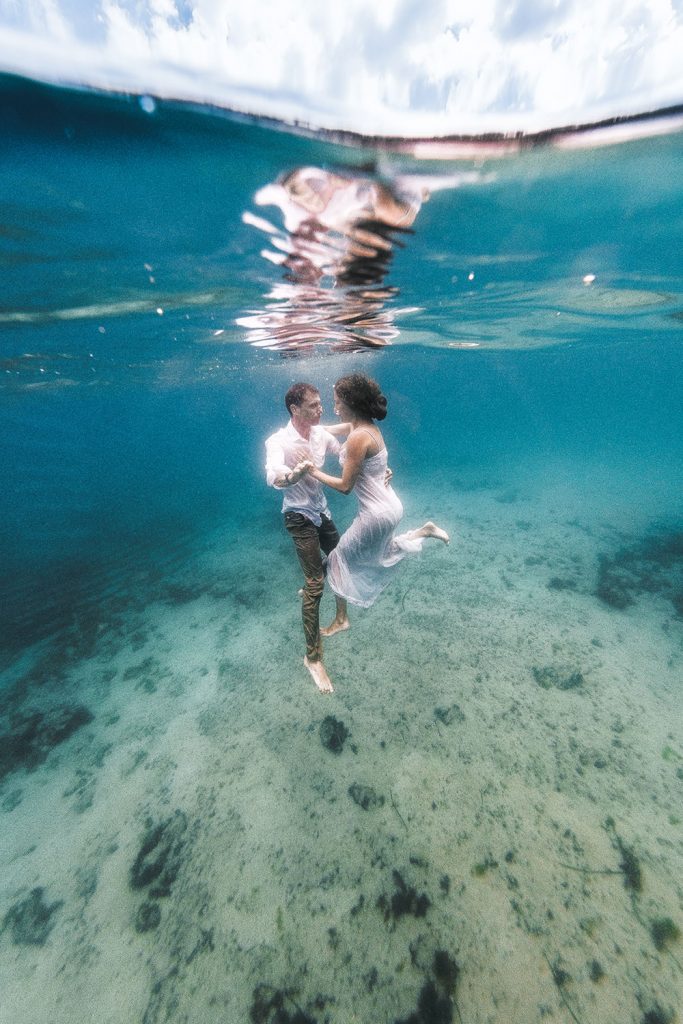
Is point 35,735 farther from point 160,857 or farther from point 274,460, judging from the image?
point 274,460

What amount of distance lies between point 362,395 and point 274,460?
3.67 ft

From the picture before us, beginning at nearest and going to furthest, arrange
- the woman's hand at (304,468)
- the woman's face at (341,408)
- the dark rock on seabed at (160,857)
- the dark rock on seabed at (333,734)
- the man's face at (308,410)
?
1. the woman's hand at (304,468)
2. the woman's face at (341,408)
3. the man's face at (308,410)
4. the dark rock on seabed at (160,857)
5. the dark rock on seabed at (333,734)

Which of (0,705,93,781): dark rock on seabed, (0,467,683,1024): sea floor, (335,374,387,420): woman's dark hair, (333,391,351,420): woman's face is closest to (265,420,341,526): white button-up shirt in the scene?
(333,391,351,420): woman's face

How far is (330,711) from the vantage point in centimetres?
642

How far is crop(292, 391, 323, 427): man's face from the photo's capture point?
3.93m

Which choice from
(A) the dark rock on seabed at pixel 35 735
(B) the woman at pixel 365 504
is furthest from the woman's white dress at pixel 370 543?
(A) the dark rock on seabed at pixel 35 735

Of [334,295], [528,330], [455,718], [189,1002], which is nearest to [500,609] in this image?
[455,718]

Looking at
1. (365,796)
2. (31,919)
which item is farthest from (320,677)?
(31,919)

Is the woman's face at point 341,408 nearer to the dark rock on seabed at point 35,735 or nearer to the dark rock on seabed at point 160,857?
the dark rock on seabed at point 160,857

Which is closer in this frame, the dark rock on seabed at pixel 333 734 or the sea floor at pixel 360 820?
the sea floor at pixel 360 820

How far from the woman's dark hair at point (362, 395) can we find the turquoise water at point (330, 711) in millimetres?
2740

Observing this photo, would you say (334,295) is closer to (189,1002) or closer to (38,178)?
(38,178)

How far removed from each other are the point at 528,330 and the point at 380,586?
20.5 m

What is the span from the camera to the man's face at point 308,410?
3.93m
